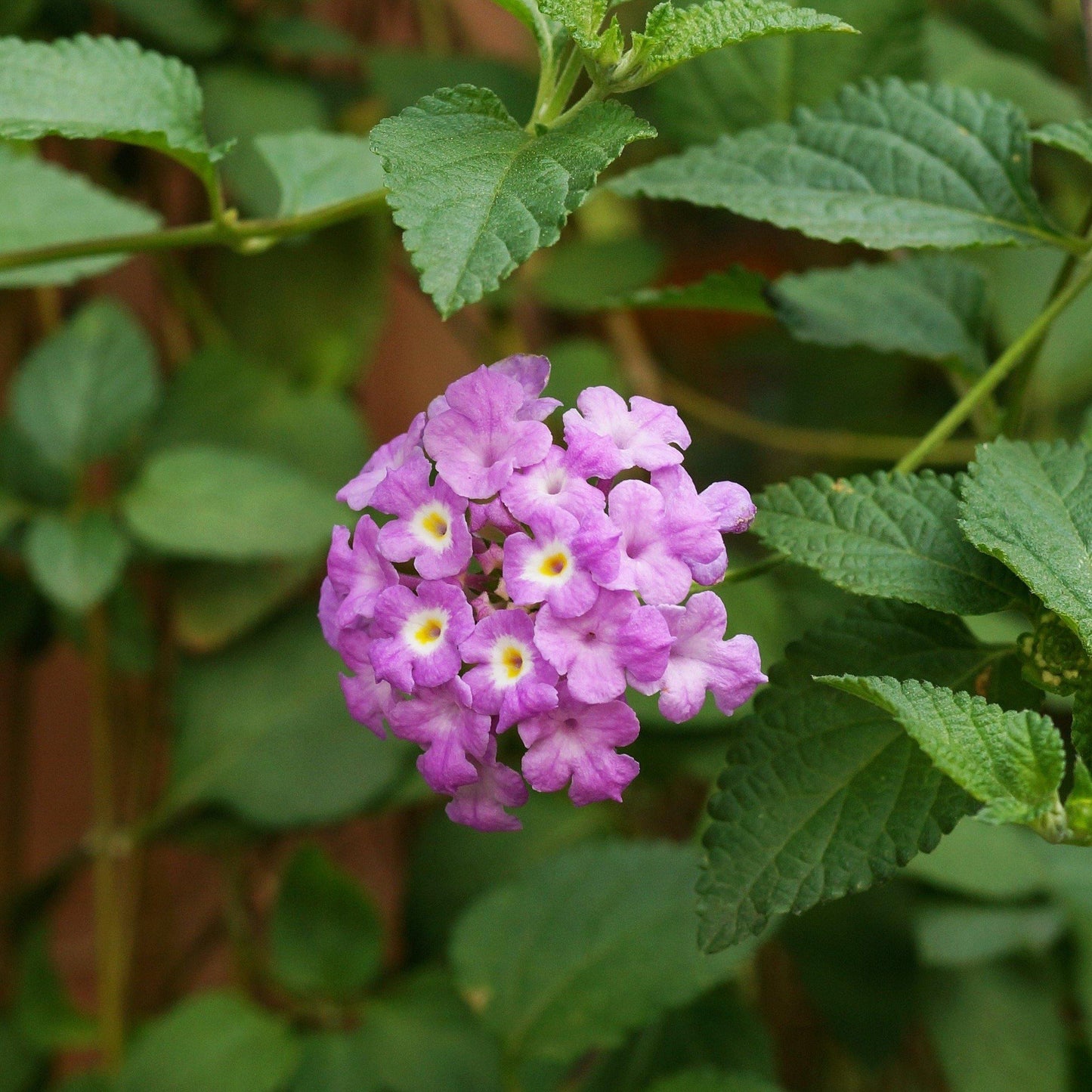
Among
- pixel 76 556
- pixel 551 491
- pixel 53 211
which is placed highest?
pixel 551 491

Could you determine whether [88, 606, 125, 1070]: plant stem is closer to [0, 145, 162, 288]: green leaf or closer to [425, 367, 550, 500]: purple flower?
[0, 145, 162, 288]: green leaf

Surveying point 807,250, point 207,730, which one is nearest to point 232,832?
point 207,730

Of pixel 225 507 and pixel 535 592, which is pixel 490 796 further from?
pixel 225 507

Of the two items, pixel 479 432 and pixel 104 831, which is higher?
pixel 479 432

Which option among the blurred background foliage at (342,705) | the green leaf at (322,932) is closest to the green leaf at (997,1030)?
the blurred background foliage at (342,705)

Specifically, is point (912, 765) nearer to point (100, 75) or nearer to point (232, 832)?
point (100, 75)

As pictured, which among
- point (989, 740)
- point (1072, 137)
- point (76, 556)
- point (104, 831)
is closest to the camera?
point (989, 740)

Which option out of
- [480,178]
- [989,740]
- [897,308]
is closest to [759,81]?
[897,308]
